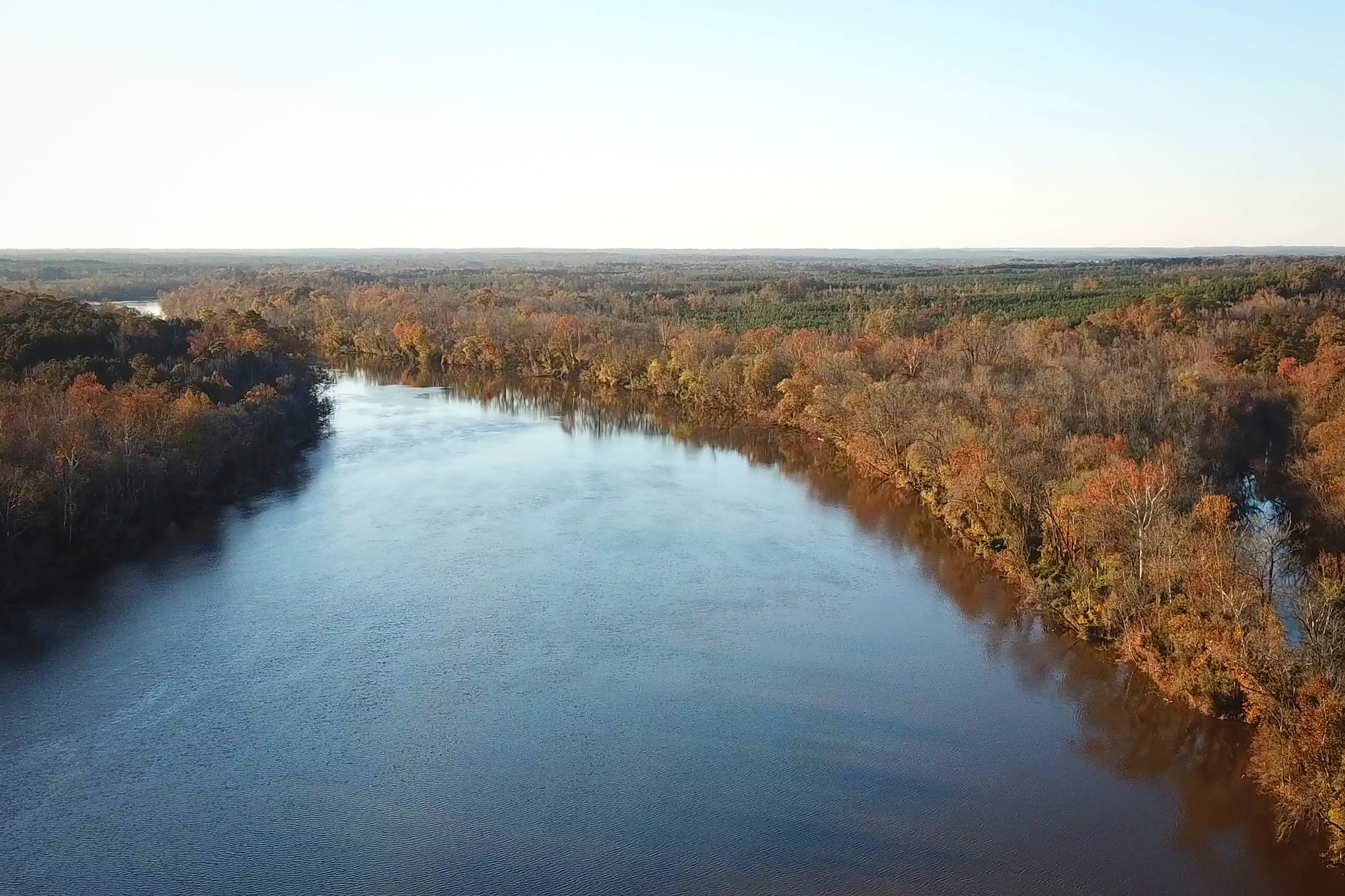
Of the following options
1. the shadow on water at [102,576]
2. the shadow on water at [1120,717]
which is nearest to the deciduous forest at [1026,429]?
the shadow on water at [1120,717]

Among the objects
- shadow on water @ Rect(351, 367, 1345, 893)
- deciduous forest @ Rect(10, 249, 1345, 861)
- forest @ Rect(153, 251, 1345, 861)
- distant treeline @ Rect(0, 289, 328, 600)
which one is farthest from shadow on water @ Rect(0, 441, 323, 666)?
forest @ Rect(153, 251, 1345, 861)

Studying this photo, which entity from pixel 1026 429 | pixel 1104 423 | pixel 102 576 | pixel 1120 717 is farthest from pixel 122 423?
pixel 1104 423

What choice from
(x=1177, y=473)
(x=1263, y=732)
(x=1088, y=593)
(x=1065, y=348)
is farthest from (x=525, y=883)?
(x=1065, y=348)

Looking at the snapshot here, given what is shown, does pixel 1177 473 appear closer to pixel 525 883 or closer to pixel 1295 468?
pixel 1295 468

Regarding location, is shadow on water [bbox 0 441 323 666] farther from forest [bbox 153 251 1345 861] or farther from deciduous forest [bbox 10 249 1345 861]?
forest [bbox 153 251 1345 861]

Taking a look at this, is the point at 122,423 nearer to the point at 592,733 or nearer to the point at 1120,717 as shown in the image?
the point at 592,733
